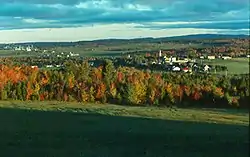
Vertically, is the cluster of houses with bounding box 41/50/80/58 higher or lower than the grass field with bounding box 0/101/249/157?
higher

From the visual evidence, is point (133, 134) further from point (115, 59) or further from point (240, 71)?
point (240, 71)

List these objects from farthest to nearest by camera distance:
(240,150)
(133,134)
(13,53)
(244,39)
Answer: (13,53) → (133,134) → (240,150) → (244,39)

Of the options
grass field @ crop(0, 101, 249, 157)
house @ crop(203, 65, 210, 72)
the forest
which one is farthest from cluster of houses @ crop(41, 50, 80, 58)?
the forest

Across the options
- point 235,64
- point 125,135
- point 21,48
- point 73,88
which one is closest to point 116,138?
point 125,135

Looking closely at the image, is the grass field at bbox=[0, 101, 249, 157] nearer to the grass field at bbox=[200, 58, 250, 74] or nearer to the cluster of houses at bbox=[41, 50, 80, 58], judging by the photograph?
the cluster of houses at bbox=[41, 50, 80, 58]

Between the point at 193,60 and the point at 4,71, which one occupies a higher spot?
the point at 193,60

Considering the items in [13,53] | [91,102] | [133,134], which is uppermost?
[13,53]

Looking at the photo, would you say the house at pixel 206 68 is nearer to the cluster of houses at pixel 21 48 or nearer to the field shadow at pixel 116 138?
the field shadow at pixel 116 138

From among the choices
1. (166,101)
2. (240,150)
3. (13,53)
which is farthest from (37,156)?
(166,101)
